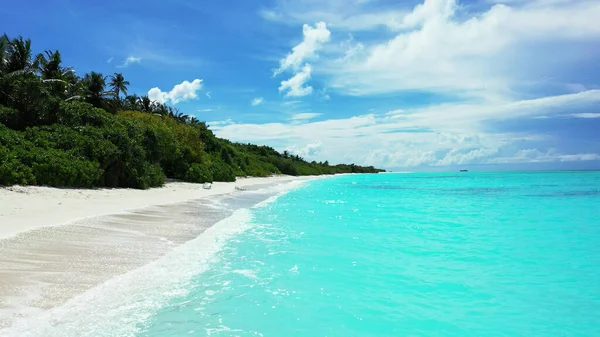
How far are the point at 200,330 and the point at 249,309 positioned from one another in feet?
3.33

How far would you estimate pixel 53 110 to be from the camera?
2488cm

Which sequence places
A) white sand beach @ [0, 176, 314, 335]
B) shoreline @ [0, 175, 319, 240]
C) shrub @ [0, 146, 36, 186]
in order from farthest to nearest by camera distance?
shrub @ [0, 146, 36, 186] < shoreline @ [0, 175, 319, 240] < white sand beach @ [0, 176, 314, 335]

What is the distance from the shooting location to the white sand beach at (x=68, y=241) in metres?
5.62

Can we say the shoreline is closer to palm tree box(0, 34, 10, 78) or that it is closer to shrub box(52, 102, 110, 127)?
shrub box(52, 102, 110, 127)

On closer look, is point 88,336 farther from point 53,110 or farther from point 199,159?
point 199,159

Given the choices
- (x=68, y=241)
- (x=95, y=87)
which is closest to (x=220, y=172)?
(x=95, y=87)

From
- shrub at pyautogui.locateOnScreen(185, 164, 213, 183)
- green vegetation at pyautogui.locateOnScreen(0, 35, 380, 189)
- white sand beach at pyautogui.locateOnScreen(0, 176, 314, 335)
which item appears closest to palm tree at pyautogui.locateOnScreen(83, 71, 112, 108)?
green vegetation at pyautogui.locateOnScreen(0, 35, 380, 189)

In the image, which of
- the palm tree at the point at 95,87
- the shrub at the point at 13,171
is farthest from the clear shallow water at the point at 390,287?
the palm tree at the point at 95,87

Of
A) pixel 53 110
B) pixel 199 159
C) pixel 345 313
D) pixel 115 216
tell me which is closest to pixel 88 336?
pixel 345 313

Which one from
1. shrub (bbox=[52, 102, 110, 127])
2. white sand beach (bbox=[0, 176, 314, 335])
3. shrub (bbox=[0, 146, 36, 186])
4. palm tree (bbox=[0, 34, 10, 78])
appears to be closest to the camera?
white sand beach (bbox=[0, 176, 314, 335])

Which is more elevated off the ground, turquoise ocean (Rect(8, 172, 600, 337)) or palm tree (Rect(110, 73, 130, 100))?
palm tree (Rect(110, 73, 130, 100))

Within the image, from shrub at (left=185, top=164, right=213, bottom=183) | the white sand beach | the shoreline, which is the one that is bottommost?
the white sand beach

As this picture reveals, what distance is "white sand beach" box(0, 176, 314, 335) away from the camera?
5621 mm

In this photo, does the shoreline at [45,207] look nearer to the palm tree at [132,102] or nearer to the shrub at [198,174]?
the shrub at [198,174]
